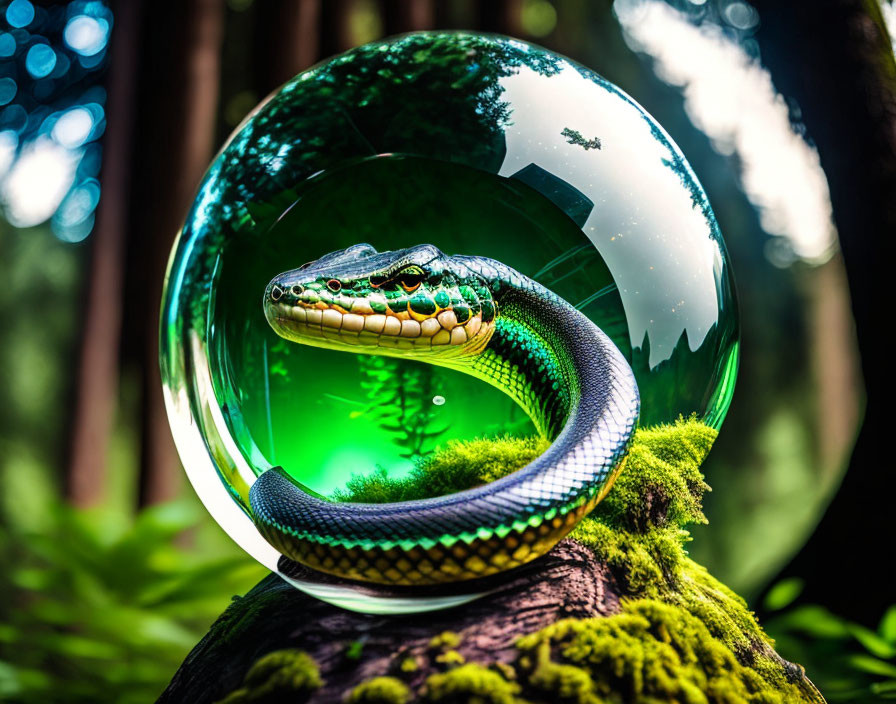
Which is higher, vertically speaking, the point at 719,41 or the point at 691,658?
the point at 719,41

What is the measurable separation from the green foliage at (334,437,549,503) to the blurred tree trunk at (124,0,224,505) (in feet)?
5.57

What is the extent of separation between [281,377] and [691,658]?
2.40 feet

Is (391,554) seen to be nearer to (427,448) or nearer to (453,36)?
(427,448)

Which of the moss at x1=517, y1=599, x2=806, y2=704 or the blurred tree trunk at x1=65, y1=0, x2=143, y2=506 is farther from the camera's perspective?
the blurred tree trunk at x1=65, y1=0, x2=143, y2=506

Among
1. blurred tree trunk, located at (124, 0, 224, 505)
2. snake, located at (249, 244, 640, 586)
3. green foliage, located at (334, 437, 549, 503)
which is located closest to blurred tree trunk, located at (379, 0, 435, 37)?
blurred tree trunk, located at (124, 0, 224, 505)

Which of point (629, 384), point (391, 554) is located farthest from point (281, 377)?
point (629, 384)

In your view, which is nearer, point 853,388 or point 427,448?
point 427,448

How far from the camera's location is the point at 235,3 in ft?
11.0

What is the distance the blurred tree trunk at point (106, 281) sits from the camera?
262cm

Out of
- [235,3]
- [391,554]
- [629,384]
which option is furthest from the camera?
[235,3]

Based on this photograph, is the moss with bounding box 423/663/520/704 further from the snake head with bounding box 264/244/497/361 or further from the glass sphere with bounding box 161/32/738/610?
the snake head with bounding box 264/244/497/361

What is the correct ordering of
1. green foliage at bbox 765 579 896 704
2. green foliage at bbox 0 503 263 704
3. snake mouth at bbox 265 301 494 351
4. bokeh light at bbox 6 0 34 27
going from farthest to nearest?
bokeh light at bbox 6 0 34 27
green foliage at bbox 0 503 263 704
green foliage at bbox 765 579 896 704
snake mouth at bbox 265 301 494 351

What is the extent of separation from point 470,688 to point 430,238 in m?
0.64

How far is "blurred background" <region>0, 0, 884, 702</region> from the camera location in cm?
179
